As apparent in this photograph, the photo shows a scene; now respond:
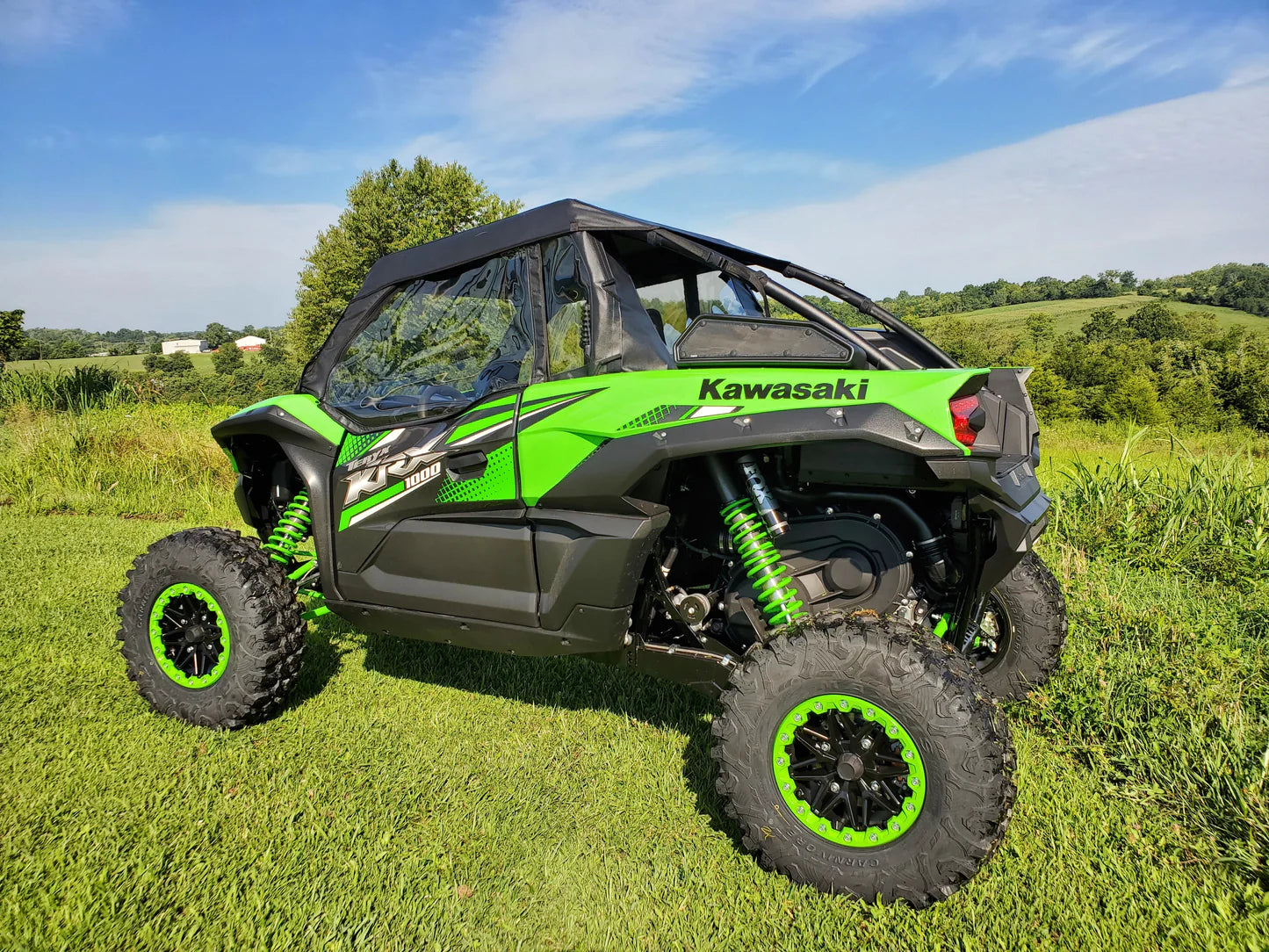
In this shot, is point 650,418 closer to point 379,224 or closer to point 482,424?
point 482,424

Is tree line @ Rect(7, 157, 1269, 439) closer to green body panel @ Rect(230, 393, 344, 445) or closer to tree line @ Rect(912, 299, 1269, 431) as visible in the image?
tree line @ Rect(912, 299, 1269, 431)

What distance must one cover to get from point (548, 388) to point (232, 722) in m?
2.28

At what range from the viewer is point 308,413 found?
3.71 metres

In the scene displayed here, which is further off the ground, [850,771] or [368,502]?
[368,502]

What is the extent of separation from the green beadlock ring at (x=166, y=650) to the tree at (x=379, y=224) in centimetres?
4037

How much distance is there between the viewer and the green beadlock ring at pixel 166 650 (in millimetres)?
3758

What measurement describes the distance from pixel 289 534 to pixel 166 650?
2.66 feet

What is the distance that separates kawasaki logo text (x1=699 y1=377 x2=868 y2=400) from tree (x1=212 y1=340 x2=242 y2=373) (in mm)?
53893

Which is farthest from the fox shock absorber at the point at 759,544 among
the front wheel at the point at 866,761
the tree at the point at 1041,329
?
the tree at the point at 1041,329

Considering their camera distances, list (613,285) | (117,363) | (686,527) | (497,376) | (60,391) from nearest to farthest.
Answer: (613,285) → (497,376) → (686,527) → (60,391) → (117,363)

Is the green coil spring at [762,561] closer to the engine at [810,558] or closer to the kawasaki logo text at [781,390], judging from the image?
the engine at [810,558]

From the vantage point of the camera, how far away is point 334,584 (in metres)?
3.63

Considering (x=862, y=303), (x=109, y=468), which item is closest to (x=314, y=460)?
(x=862, y=303)

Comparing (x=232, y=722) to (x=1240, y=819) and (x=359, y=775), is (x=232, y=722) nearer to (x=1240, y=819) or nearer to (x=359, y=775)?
(x=359, y=775)
